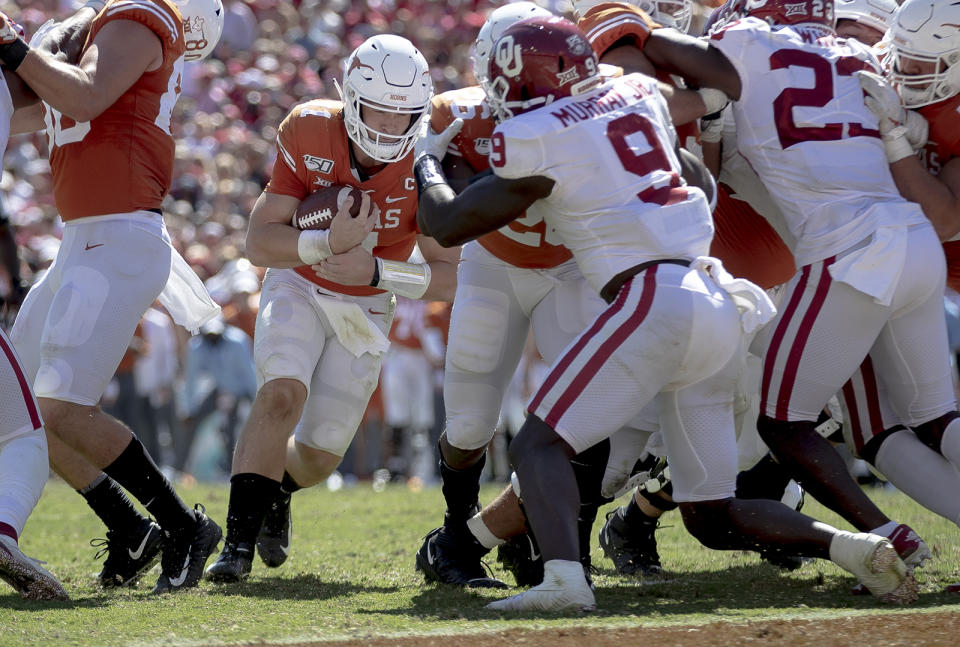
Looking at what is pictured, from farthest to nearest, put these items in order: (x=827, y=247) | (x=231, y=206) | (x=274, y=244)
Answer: (x=231, y=206) < (x=274, y=244) < (x=827, y=247)

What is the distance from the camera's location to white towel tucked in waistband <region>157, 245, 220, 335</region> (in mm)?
5117

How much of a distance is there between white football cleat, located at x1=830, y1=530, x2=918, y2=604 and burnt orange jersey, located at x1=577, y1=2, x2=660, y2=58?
1921 millimetres

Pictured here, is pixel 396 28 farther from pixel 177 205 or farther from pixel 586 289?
pixel 586 289

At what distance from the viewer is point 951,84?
450 centimetres

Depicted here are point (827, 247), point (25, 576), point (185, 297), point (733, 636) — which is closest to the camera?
point (733, 636)

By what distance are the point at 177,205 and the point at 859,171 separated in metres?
9.99

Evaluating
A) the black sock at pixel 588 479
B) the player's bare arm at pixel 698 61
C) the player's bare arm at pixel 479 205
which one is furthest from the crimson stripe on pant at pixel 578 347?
the player's bare arm at pixel 698 61

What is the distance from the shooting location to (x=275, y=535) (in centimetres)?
525

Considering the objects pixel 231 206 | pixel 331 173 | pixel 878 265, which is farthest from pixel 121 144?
pixel 231 206

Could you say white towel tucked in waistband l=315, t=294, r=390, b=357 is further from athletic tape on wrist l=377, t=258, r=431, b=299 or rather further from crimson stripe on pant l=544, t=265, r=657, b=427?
crimson stripe on pant l=544, t=265, r=657, b=427

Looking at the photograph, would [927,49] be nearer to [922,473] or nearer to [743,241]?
[743,241]

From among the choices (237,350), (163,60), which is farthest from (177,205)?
(163,60)

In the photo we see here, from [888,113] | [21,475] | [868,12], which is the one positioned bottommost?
[21,475]

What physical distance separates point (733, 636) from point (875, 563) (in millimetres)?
642
